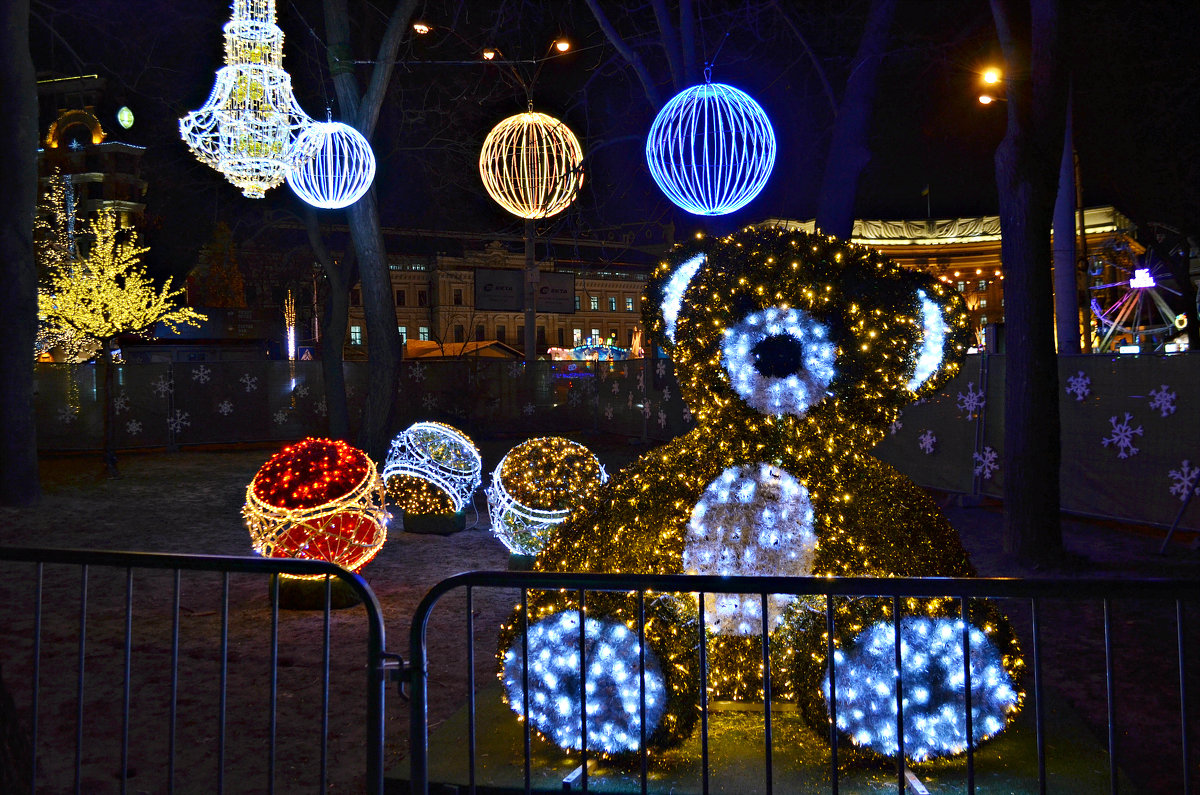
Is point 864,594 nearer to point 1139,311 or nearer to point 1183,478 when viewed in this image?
point 1183,478

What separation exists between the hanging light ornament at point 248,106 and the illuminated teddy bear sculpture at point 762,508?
24.3 ft

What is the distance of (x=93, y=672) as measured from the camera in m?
5.54

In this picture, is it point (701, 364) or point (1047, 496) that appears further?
point (1047, 496)

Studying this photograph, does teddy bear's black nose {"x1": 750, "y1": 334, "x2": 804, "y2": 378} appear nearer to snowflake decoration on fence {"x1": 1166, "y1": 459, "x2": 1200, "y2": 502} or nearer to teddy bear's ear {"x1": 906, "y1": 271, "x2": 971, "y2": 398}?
teddy bear's ear {"x1": 906, "y1": 271, "x2": 971, "y2": 398}

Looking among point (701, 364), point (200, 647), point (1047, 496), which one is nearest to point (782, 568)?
point (701, 364)

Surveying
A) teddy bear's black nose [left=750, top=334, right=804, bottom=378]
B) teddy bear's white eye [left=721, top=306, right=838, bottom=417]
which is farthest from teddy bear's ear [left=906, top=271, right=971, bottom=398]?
teddy bear's black nose [left=750, top=334, right=804, bottom=378]

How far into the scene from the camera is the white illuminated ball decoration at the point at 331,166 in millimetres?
10664

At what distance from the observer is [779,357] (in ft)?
12.6

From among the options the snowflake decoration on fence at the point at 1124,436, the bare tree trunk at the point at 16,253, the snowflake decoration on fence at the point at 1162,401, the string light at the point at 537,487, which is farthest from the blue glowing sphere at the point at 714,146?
the bare tree trunk at the point at 16,253

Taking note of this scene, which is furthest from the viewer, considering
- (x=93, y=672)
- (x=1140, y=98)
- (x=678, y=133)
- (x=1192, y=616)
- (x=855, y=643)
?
(x=1140, y=98)

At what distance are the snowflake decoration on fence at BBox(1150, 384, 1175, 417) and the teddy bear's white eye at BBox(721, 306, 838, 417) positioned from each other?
744cm

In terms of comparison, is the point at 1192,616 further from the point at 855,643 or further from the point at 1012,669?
the point at 855,643

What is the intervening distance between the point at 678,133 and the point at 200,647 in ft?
18.7

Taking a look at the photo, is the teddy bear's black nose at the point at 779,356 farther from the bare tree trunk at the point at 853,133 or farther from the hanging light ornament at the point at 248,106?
the hanging light ornament at the point at 248,106
